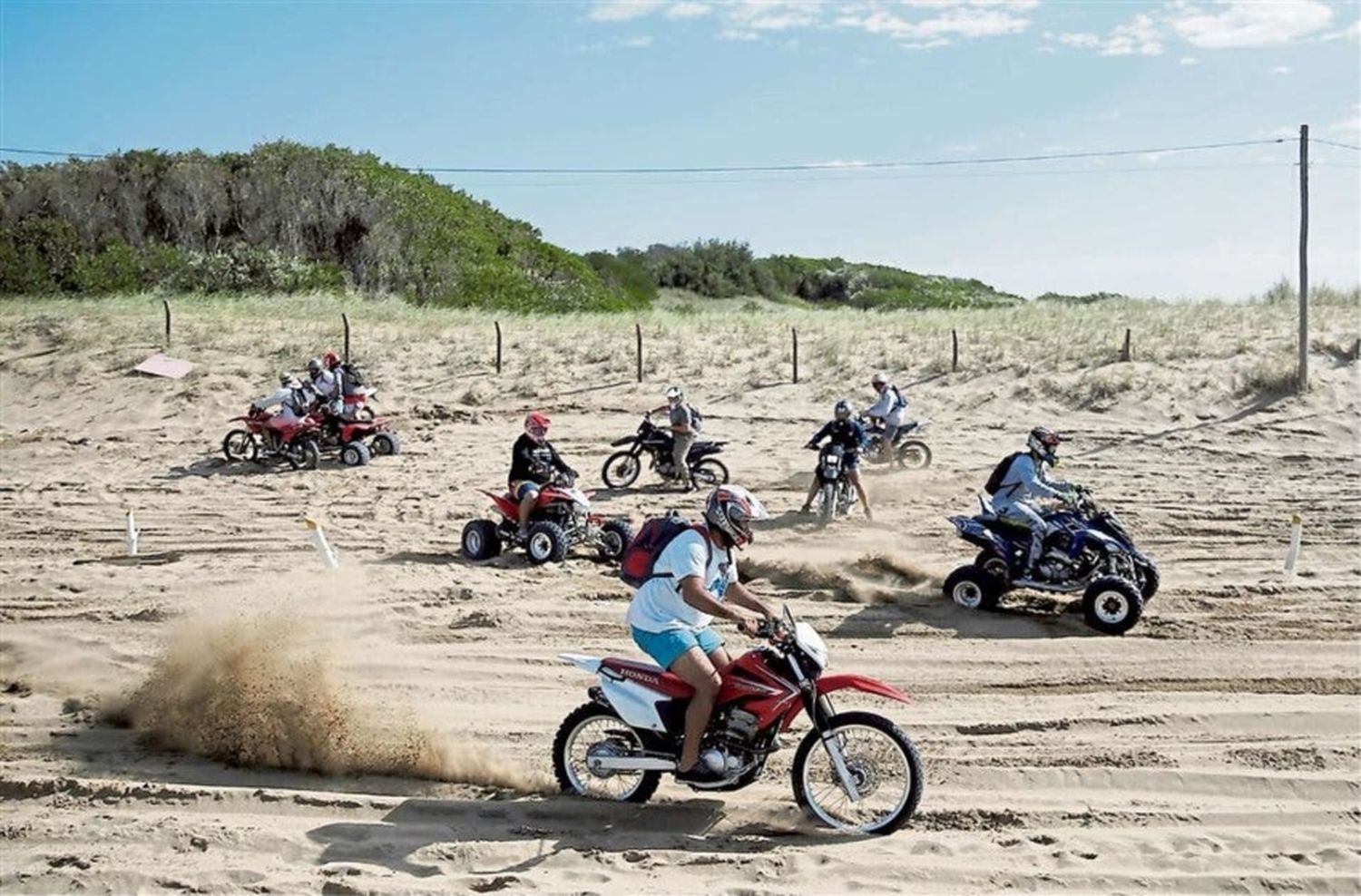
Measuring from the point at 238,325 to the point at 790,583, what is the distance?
19110 mm

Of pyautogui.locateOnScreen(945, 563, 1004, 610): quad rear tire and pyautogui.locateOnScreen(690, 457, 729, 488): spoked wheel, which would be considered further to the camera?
pyautogui.locateOnScreen(690, 457, 729, 488): spoked wheel

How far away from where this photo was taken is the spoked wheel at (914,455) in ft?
63.6

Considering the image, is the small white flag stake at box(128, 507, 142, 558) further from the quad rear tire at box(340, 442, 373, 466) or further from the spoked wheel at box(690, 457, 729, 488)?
the spoked wheel at box(690, 457, 729, 488)

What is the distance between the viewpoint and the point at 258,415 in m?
20.1

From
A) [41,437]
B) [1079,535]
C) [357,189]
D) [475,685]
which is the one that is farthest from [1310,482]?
[357,189]

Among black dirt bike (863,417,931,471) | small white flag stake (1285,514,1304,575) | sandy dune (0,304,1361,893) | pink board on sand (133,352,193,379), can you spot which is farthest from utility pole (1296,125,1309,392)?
pink board on sand (133,352,193,379)

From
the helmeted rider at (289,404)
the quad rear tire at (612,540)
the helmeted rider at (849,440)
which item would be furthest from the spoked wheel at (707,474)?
the helmeted rider at (289,404)

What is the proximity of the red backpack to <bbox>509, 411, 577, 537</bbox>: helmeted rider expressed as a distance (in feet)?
22.4

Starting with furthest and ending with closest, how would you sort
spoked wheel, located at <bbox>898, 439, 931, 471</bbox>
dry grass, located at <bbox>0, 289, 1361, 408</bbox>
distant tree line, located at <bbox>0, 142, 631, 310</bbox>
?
distant tree line, located at <bbox>0, 142, 631, 310</bbox> → dry grass, located at <bbox>0, 289, 1361, 408</bbox> → spoked wheel, located at <bbox>898, 439, 931, 471</bbox>

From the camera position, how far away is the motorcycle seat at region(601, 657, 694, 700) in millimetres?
7172

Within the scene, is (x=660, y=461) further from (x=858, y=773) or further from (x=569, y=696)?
(x=858, y=773)

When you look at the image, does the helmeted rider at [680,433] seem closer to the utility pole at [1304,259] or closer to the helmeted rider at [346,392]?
the helmeted rider at [346,392]

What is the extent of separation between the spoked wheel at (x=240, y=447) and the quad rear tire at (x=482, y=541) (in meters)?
7.41

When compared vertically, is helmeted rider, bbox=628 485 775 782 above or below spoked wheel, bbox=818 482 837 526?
above
